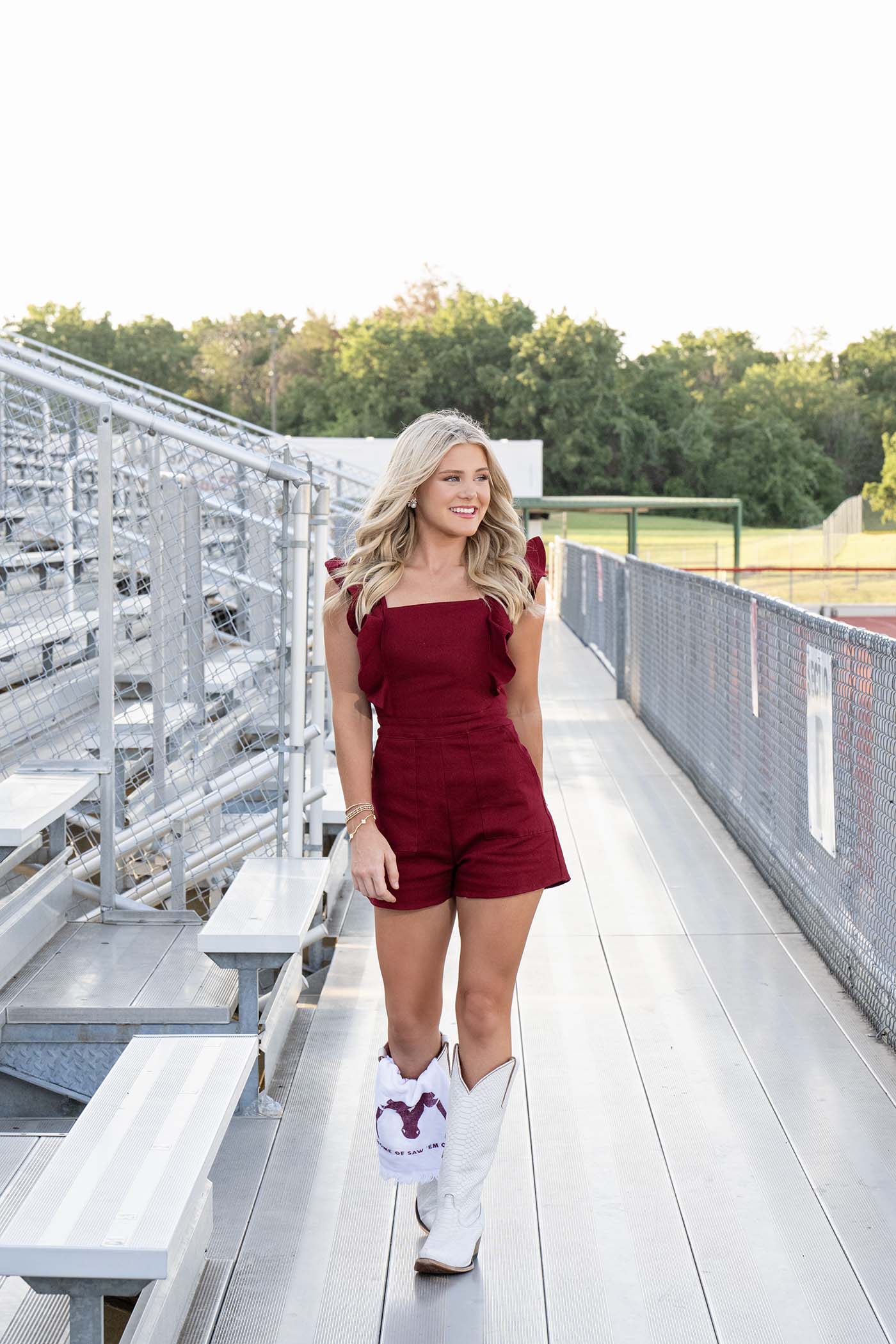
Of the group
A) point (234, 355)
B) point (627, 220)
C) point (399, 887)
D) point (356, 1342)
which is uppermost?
point (627, 220)

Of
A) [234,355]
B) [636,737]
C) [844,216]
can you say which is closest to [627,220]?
[844,216]

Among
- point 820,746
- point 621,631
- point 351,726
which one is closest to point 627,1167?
point 351,726

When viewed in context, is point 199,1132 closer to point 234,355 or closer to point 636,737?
point 636,737

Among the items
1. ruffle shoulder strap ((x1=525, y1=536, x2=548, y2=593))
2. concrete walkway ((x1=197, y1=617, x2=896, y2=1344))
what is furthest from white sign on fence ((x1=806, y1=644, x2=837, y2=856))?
ruffle shoulder strap ((x1=525, y1=536, x2=548, y2=593))

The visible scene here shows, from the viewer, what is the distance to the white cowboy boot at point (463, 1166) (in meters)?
2.85

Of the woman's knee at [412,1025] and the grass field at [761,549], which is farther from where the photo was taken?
the grass field at [761,549]

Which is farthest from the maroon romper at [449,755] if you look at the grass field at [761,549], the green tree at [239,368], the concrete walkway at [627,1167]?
the green tree at [239,368]

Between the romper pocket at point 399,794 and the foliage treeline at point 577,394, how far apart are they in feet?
201

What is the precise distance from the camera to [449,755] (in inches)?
108

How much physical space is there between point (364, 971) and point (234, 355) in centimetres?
7759

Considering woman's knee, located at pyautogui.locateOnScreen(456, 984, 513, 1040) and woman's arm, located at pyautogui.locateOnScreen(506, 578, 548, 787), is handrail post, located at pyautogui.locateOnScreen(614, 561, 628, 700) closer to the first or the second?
woman's arm, located at pyautogui.locateOnScreen(506, 578, 548, 787)

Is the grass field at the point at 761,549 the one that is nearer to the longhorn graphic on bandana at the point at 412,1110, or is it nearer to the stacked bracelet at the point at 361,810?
the longhorn graphic on bandana at the point at 412,1110

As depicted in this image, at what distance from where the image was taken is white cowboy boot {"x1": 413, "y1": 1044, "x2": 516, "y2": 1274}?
2.85 m

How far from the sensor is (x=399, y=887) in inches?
109
